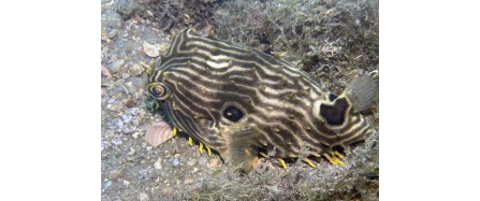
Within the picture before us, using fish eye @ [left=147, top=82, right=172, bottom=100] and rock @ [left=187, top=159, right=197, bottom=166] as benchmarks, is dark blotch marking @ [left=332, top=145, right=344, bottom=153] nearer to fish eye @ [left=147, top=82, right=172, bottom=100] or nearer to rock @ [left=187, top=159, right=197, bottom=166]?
rock @ [left=187, top=159, right=197, bottom=166]

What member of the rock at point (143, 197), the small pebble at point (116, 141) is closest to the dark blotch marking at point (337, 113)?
the rock at point (143, 197)

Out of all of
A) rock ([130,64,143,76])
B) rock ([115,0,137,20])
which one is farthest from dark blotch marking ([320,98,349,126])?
rock ([115,0,137,20])

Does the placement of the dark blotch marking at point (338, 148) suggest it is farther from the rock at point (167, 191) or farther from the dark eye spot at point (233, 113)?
the rock at point (167, 191)

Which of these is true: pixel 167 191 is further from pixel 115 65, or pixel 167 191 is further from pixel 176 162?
pixel 115 65

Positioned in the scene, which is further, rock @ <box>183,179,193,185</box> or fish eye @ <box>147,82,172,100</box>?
rock @ <box>183,179,193,185</box>

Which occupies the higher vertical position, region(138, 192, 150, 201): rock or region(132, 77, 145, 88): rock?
region(132, 77, 145, 88): rock
